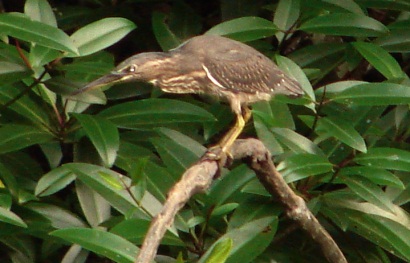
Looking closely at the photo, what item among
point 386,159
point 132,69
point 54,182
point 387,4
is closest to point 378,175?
point 386,159

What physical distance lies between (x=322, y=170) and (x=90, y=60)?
0.80 meters

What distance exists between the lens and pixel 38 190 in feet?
9.02

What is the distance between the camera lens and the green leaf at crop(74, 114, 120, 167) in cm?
267

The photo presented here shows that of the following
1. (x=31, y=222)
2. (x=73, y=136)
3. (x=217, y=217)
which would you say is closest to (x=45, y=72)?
(x=73, y=136)

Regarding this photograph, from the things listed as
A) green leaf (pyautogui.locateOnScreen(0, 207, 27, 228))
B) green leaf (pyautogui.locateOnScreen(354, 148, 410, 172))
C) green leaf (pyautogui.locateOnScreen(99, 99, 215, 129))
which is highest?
green leaf (pyautogui.locateOnScreen(99, 99, 215, 129))

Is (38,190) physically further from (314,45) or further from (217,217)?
(314,45)

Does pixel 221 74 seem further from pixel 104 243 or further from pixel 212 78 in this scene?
pixel 104 243

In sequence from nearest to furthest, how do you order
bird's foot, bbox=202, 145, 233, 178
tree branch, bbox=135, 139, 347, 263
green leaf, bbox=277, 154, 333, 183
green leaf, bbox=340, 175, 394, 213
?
1. tree branch, bbox=135, 139, 347, 263
2. bird's foot, bbox=202, 145, 233, 178
3. green leaf, bbox=277, 154, 333, 183
4. green leaf, bbox=340, 175, 394, 213

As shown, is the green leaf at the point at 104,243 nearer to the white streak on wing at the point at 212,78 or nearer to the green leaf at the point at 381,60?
the white streak on wing at the point at 212,78

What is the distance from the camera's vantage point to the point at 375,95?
2.78 metres

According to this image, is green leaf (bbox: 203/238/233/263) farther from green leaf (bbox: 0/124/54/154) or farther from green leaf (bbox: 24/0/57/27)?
green leaf (bbox: 24/0/57/27)

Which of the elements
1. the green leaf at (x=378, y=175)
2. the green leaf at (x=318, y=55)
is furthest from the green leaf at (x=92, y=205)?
the green leaf at (x=318, y=55)

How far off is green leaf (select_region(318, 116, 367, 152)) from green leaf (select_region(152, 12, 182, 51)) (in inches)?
22.1

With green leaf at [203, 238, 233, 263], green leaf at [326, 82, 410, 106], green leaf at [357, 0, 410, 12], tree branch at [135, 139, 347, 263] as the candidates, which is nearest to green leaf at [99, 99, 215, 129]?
green leaf at [326, 82, 410, 106]
